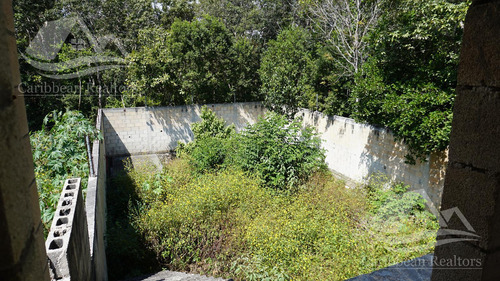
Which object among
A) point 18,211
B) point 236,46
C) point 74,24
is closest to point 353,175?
point 236,46

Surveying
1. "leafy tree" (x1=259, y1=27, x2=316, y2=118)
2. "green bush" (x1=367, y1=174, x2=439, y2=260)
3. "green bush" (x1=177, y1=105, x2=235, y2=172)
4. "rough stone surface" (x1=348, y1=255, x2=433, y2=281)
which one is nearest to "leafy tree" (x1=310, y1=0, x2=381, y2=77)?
"leafy tree" (x1=259, y1=27, x2=316, y2=118)

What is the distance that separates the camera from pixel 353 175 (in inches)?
345

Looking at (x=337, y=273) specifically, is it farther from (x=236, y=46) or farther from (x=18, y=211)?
(x=236, y=46)

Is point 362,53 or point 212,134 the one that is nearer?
point 362,53

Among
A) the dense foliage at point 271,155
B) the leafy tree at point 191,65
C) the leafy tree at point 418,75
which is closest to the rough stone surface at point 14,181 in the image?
the leafy tree at point 418,75

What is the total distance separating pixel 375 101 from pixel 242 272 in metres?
4.76

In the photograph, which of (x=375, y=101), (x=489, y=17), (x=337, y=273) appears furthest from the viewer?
(x=375, y=101)
